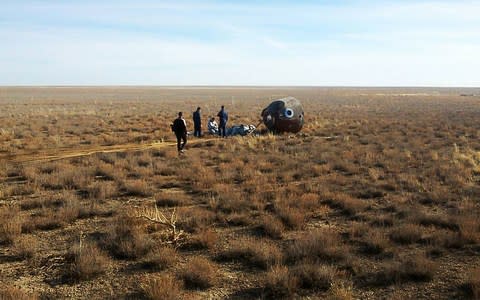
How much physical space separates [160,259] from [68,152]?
1439 cm

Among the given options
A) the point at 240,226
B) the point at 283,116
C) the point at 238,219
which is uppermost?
the point at 283,116

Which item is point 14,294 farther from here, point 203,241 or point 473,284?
point 473,284

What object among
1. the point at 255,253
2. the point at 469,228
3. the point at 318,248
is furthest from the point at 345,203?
the point at 255,253

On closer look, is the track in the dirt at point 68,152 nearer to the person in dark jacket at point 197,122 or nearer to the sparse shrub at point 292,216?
the person in dark jacket at point 197,122

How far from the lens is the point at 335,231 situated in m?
9.49

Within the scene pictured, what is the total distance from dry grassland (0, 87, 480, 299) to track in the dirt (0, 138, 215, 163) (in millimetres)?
643

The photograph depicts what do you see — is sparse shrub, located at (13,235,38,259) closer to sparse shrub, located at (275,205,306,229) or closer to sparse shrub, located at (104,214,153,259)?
sparse shrub, located at (104,214,153,259)

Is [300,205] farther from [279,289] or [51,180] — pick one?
[51,180]

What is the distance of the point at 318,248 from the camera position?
819cm

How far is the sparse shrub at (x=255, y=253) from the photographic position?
25.5 ft

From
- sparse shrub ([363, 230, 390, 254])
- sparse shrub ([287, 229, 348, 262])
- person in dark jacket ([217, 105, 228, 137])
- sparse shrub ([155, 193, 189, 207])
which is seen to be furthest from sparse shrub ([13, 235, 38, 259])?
person in dark jacket ([217, 105, 228, 137])

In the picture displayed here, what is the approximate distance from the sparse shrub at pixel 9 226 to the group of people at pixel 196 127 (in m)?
9.46

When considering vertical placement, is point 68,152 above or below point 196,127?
below

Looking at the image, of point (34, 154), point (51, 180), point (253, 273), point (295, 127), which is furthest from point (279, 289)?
point (295, 127)
